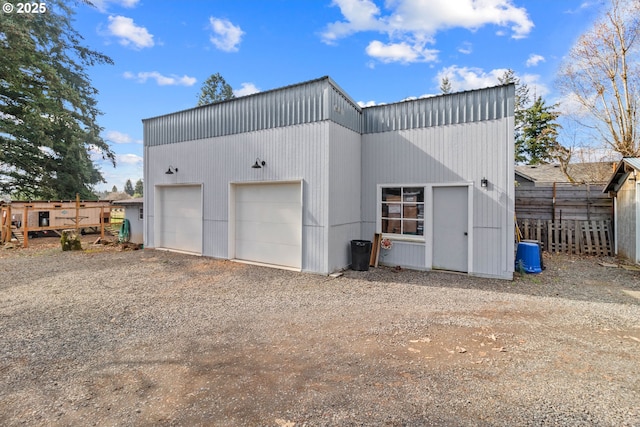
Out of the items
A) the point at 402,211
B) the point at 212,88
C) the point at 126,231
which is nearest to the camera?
the point at 402,211

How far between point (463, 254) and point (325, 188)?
3632 mm

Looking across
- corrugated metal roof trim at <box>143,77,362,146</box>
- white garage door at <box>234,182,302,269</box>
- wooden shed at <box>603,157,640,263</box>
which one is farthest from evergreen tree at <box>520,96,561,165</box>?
white garage door at <box>234,182,302,269</box>

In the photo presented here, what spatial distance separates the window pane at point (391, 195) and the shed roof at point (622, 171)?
5.71m

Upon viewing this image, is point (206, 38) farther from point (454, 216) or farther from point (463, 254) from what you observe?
point (463, 254)

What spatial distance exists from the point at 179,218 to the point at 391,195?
277 inches

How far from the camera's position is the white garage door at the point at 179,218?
9586 millimetres

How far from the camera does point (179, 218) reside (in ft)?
33.1

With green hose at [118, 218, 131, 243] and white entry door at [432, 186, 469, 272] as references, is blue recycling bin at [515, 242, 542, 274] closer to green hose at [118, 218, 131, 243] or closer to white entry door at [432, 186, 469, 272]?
white entry door at [432, 186, 469, 272]

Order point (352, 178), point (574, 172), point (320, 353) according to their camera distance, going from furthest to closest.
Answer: point (574, 172)
point (352, 178)
point (320, 353)

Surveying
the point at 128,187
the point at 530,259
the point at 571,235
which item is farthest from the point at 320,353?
the point at 128,187

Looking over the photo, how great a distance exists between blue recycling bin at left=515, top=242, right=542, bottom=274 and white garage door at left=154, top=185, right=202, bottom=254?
8.93 meters

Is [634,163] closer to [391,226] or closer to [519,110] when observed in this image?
[391,226]

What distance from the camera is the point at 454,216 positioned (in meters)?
7.16

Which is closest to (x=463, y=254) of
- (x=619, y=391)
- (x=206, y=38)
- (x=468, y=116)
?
(x=468, y=116)
